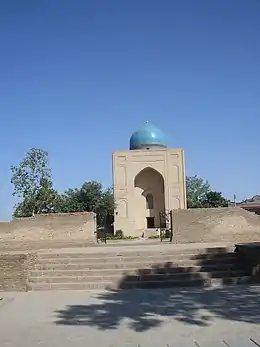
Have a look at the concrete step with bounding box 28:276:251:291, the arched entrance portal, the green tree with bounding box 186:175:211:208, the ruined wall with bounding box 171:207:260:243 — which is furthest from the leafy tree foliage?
the concrete step with bounding box 28:276:251:291

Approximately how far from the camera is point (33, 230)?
17.5 metres

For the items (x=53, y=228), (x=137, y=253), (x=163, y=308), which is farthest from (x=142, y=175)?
(x=163, y=308)

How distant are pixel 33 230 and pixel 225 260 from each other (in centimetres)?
854

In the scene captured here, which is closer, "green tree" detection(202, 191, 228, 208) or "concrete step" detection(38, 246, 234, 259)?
"concrete step" detection(38, 246, 234, 259)

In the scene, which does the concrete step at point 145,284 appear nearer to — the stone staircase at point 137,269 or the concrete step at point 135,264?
the stone staircase at point 137,269

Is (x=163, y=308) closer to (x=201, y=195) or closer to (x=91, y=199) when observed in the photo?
(x=91, y=199)

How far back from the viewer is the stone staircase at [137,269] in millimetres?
10305

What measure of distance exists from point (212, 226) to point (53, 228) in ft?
19.6

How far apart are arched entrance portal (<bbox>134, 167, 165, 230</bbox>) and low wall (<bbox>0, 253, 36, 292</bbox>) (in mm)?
35215

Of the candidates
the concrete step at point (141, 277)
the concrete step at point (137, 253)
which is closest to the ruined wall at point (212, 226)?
the concrete step at point (137, 253)

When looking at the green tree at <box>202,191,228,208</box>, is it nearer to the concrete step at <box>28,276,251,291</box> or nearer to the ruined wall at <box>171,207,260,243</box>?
the ruined wall at <box>171,207,260,243</box>

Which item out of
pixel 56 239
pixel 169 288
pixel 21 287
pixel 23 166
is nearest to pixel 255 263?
pixel 169 288

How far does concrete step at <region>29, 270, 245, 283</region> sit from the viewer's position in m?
10.5

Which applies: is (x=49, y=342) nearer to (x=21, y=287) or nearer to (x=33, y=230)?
(x=21, y=287)
